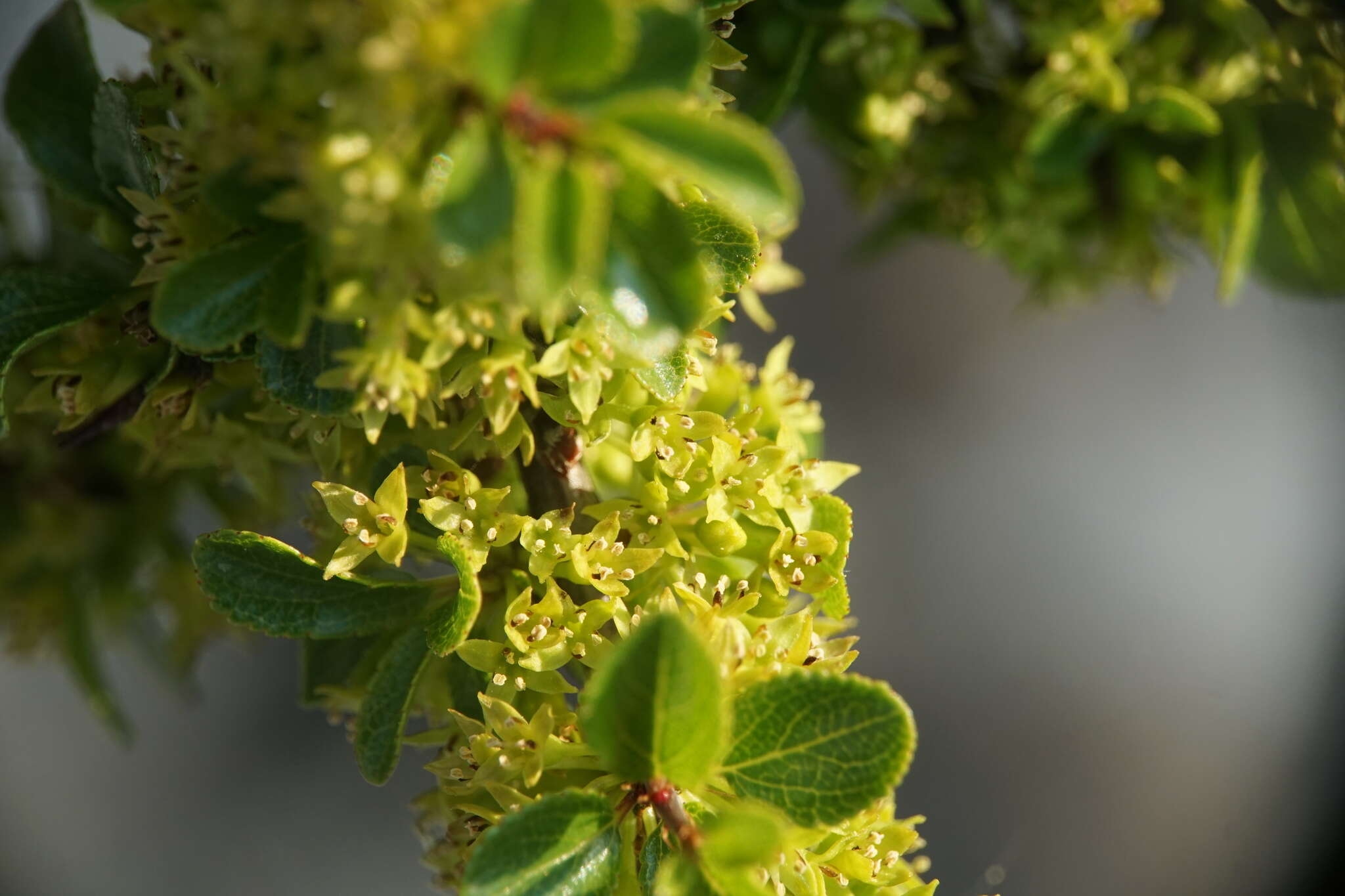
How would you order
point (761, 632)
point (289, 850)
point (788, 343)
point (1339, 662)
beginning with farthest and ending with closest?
point (1339, 662) → point (289, 850) → point (788, 343) → point (761, 632)

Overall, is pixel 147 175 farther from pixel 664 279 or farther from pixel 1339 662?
pixel 1339 662

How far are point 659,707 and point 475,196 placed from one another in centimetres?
24

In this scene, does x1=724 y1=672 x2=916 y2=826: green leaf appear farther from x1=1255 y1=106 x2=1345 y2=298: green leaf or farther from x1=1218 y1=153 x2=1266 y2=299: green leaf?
x1=1255 y1=106 x2=1345 y2=298: green leaf

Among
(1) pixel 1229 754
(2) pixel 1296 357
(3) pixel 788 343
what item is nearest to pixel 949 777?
(1) pixel 1229 754

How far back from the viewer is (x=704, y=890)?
486 millimetres

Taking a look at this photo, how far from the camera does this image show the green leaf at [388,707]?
606mm

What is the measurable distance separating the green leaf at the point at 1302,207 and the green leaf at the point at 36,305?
0.99m

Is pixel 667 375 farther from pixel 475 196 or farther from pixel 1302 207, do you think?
pixel 1302 207

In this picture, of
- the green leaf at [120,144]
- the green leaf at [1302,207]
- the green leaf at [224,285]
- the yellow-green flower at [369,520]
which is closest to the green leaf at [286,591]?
the yellow-green flower at [369,520]

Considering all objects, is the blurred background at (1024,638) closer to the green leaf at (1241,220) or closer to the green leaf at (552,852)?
the green leaf at (1241,220)

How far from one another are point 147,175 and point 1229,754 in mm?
2010

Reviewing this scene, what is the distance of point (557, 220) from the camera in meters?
0.40

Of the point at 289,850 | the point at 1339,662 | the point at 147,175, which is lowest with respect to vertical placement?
the point at 289,850

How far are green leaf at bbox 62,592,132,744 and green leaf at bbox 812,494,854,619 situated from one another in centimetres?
82
